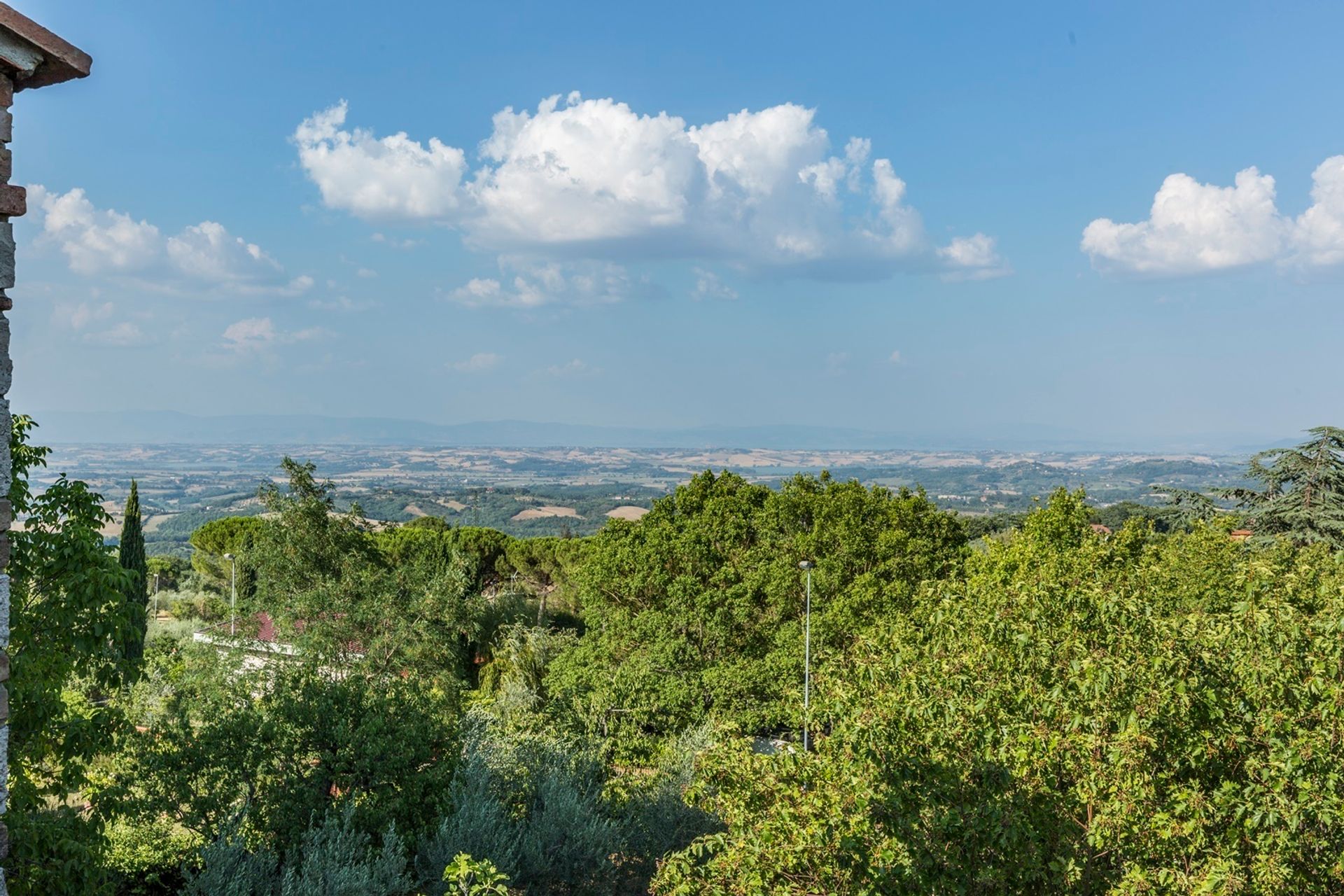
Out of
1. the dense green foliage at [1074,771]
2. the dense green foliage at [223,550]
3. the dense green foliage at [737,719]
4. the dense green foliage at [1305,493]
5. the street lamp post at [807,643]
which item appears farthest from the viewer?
the dense green foliage at [223,550]

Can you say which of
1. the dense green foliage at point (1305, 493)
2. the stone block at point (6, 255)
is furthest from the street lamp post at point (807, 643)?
the stone block at point (6, 255)

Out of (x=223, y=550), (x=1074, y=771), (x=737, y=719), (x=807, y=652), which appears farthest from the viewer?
(x=223, y=550)

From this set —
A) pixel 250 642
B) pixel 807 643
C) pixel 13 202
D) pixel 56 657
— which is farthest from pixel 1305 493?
pixel 13 202

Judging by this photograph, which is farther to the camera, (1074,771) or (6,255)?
(1074,771)

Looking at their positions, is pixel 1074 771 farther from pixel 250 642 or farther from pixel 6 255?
pixel 250 642

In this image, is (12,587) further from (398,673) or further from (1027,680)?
(398,673)

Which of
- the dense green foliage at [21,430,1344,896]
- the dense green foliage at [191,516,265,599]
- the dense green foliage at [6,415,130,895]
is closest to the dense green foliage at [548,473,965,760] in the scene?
the dense green foliage at [21,430,1344,896]

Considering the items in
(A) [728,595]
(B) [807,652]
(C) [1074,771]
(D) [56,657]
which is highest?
(D) [56,657]

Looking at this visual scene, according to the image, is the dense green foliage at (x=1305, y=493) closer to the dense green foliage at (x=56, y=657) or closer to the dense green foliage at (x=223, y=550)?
the dense green foliage at (x=56, y=657)

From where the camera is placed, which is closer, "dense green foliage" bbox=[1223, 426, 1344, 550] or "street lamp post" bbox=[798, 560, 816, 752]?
"street lamp post" bbox=[798, 560, 816, 752]

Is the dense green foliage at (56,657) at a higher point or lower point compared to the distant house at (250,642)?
higher

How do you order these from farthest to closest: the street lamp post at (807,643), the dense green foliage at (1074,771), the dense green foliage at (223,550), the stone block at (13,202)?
the dense green foliage at (223,550) → the street lamp post at (807,643) → the dense green foliage at (1074,771) → the stone block at (13,202)

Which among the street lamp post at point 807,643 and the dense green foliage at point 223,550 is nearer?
the street lamp post at point 807,643

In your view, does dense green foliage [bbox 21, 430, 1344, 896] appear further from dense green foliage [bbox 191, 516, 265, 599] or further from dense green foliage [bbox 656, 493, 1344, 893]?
dense green foliage [bbox 191, 516, 265, 599]
